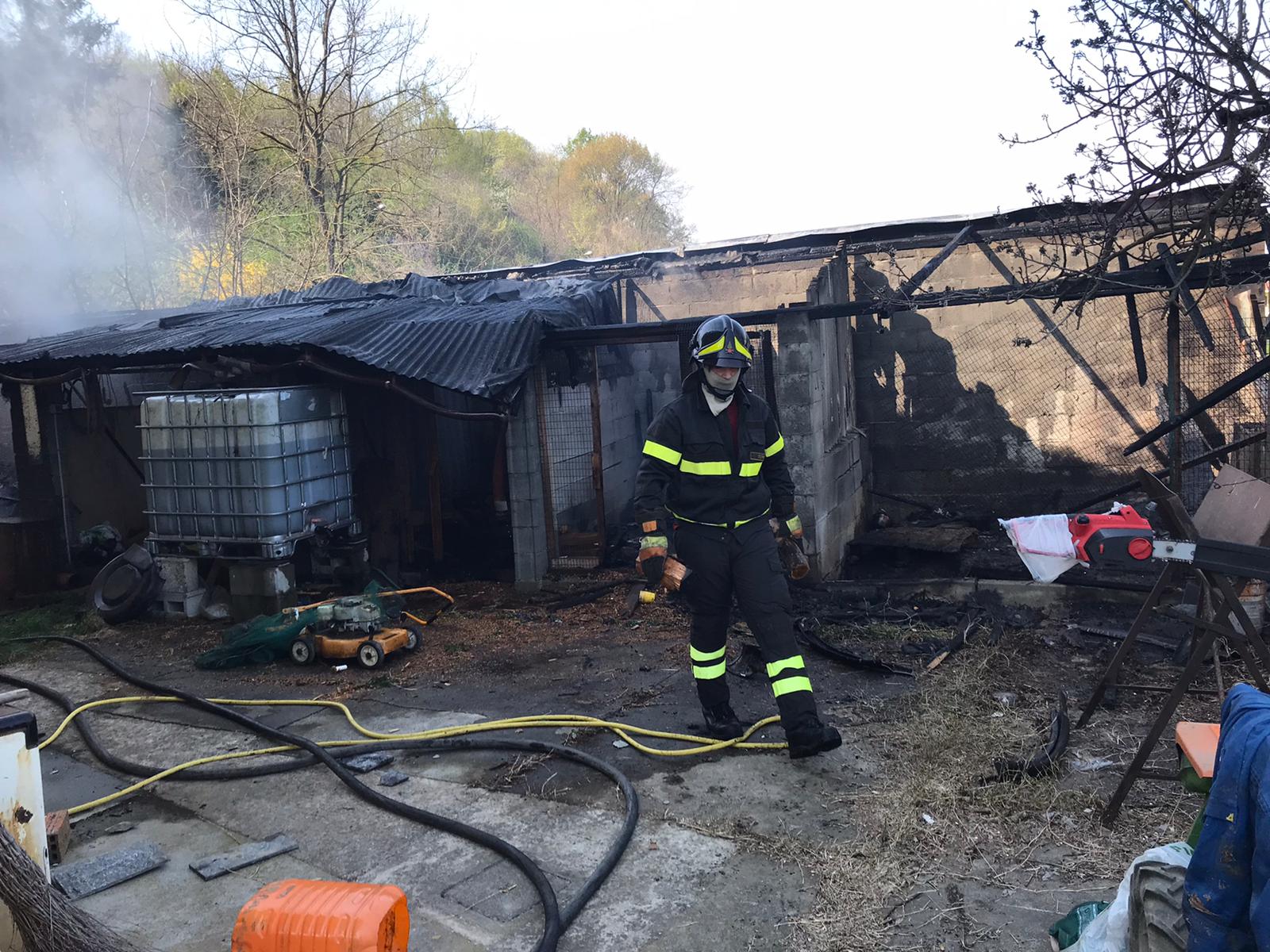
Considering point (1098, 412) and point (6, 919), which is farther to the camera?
point (1098, 412)

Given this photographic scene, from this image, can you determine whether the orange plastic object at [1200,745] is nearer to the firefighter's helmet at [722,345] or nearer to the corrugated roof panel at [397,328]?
the firefighter's helmet at [722,345]

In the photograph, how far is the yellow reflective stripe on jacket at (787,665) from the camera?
4.56 meters

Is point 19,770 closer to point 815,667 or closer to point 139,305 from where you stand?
point 815,667

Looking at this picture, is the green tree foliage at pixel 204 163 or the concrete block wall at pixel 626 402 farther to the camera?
the green tree foliage at pixel 204 163

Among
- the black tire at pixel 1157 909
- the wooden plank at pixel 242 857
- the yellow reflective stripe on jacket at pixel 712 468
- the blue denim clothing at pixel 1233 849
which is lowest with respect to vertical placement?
the wooden plank at pixel 242 857

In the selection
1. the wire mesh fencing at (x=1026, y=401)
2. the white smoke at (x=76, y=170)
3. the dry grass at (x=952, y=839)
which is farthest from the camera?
the white smoke at (x=76, y=170)

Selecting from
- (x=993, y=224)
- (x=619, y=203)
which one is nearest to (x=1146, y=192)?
(x=993, y=224)

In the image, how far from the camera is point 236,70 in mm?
19906

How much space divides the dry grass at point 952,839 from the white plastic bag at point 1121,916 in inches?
21.7

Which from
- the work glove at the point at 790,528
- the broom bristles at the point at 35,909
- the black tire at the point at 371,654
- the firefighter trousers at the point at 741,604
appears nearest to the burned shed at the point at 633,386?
the black tire at the point at 371,654

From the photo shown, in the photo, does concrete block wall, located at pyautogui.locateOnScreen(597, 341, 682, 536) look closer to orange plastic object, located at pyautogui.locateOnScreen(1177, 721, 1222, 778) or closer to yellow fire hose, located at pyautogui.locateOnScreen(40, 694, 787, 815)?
yellow fire hose, located at pyautogui.locateOnScreen(40, 694, 787, 815)

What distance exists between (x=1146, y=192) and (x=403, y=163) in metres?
20.4

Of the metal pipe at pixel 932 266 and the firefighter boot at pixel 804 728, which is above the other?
the metal pipe at pixel 932 266

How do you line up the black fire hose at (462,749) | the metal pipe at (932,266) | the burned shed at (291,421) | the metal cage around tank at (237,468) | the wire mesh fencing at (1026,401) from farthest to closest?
1. the wire mesh fencing at (1026,401)
2. the burned shed at (291,421)
3. the metal cage around tank at (237,468)
4. the metal pipe at (932,266)
5. the black fire hose at (462,749)
